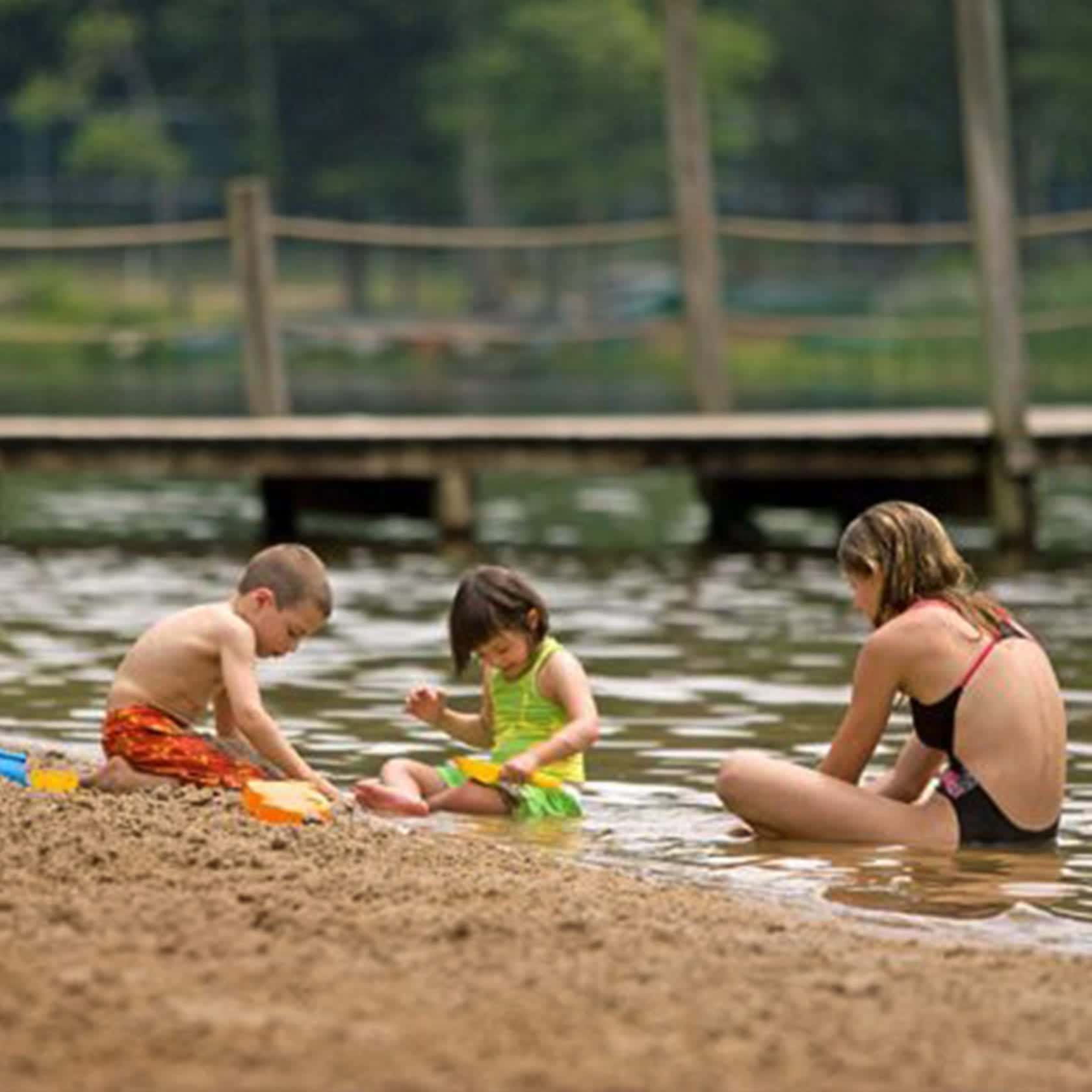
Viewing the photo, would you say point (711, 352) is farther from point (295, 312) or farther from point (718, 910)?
point (295, 312)

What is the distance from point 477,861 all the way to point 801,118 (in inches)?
2089

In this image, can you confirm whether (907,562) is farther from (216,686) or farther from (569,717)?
(216,686)

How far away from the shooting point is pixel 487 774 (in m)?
9.88

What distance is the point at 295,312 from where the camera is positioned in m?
57.7

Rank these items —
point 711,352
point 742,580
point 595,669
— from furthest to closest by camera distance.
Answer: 1. point 711,352
2. point 742,580
3. point 595,669

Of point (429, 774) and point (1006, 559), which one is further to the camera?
point (1006, 559)

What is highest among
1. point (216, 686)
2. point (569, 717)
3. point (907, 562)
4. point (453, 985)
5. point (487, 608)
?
point (907, 562)

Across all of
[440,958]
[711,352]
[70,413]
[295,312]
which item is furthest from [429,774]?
[295,312]

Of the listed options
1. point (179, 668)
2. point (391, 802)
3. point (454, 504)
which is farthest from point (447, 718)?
point (454, 504)

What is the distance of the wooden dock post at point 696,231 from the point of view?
727 inches

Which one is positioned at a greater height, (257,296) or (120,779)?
(257,296)

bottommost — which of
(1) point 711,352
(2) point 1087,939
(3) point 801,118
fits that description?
(2) point 1087,939

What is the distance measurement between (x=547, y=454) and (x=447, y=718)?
7658 mm

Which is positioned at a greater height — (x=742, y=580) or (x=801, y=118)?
(x=801, y=118)
